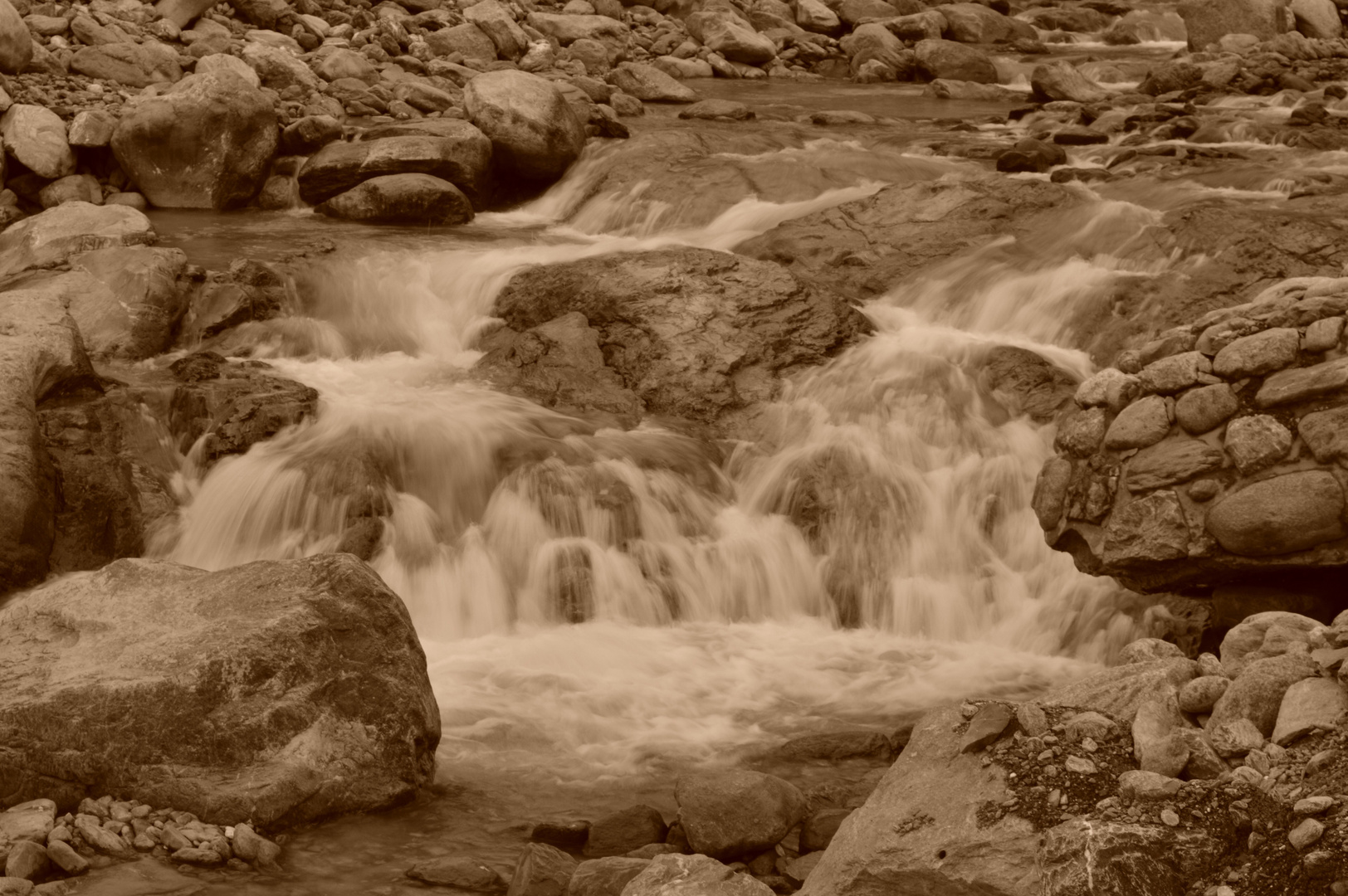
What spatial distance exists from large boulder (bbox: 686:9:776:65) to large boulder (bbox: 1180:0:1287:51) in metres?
6.05

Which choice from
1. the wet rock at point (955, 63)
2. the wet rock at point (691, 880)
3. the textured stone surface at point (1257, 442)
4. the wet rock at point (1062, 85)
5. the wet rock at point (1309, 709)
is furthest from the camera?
the wet rock at point (955, 63)

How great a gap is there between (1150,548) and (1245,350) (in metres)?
0.99

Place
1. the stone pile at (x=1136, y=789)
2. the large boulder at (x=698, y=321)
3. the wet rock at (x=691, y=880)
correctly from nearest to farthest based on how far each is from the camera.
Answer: the stone pile at (x=1136, y=789) < the wet rock at (x=691, y=880) < the large boulder at (x=698, y=321)

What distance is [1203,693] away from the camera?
15.6 ft

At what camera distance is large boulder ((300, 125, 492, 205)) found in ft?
48.3

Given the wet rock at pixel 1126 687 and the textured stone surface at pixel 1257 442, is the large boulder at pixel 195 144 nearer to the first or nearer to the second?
the textured stone surface at pixel 1257 442

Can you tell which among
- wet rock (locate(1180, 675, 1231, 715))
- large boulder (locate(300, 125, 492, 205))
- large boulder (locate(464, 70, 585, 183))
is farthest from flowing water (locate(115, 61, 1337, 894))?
large boulder (locate(464, 70, 585, 183))

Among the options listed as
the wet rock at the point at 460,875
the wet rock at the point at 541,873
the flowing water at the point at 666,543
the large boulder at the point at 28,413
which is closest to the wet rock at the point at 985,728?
the wet rock at the point at 541,873

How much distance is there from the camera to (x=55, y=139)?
47.8ft

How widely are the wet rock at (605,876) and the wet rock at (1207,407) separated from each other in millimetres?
3321

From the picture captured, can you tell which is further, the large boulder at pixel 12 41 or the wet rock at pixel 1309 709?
the large boulder at pixel 12 41

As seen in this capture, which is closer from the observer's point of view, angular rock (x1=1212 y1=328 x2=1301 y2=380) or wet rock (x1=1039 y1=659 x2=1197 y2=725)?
wet rock (x1=1039 y1=659 x2=1197 y2=725)

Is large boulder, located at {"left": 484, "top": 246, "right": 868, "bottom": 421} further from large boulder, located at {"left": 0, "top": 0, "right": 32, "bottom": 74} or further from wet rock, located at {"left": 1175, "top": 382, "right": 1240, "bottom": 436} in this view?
large boulder, located at {"left": 0, "top": 0, "right": 32, "bottom": 74}

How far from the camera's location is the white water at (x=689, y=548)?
25.8 feet
